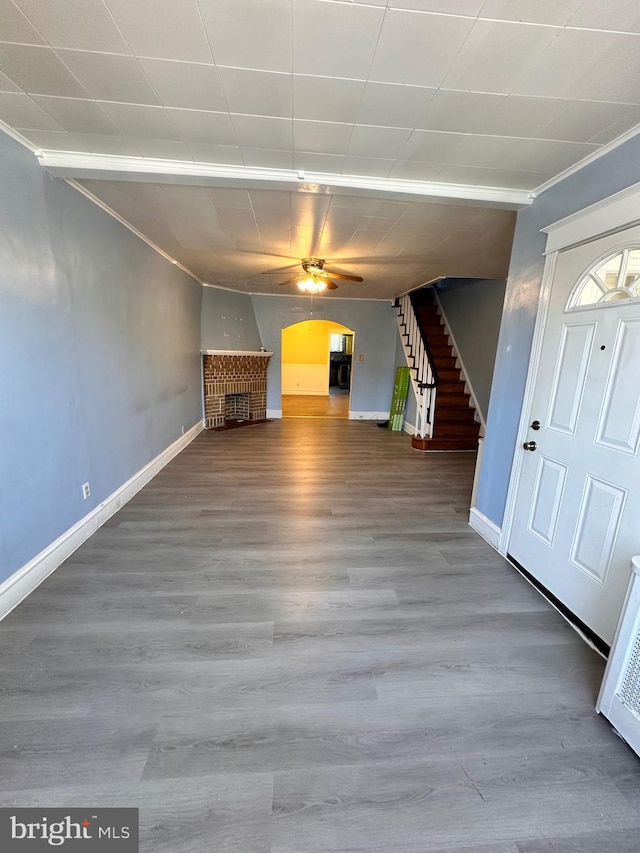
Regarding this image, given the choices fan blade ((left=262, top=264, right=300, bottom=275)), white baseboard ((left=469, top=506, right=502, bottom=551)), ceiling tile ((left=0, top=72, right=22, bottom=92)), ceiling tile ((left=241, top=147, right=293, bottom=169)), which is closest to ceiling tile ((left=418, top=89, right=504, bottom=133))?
ceiling tile ((left=241, top=147, right=293, bottom=169))

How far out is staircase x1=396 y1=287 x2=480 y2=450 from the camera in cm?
545

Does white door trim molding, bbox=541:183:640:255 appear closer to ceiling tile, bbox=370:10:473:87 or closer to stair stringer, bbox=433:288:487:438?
ceiling tile, bbox=370:10:473:87

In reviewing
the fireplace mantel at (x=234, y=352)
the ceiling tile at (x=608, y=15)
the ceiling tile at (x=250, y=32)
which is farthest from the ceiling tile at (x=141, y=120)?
the fireplace mantel at (x=234, y=352)

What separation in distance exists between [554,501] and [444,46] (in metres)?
2.29

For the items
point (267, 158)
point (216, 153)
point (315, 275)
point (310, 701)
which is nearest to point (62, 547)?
point (310, 701)

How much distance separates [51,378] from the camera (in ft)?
7.16

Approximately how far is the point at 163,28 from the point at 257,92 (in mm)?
406

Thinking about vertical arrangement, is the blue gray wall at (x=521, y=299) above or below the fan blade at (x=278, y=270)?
below

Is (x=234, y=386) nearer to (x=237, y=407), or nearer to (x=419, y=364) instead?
(x=237, y=407)

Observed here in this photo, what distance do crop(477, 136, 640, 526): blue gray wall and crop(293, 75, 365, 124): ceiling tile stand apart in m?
1.37

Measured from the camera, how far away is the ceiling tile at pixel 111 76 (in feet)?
4.48

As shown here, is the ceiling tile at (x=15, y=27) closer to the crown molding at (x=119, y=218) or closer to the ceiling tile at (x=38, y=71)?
the ceiling tile at (x=38, y=71)

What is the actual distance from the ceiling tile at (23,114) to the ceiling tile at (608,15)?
229cm

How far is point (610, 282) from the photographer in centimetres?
181
